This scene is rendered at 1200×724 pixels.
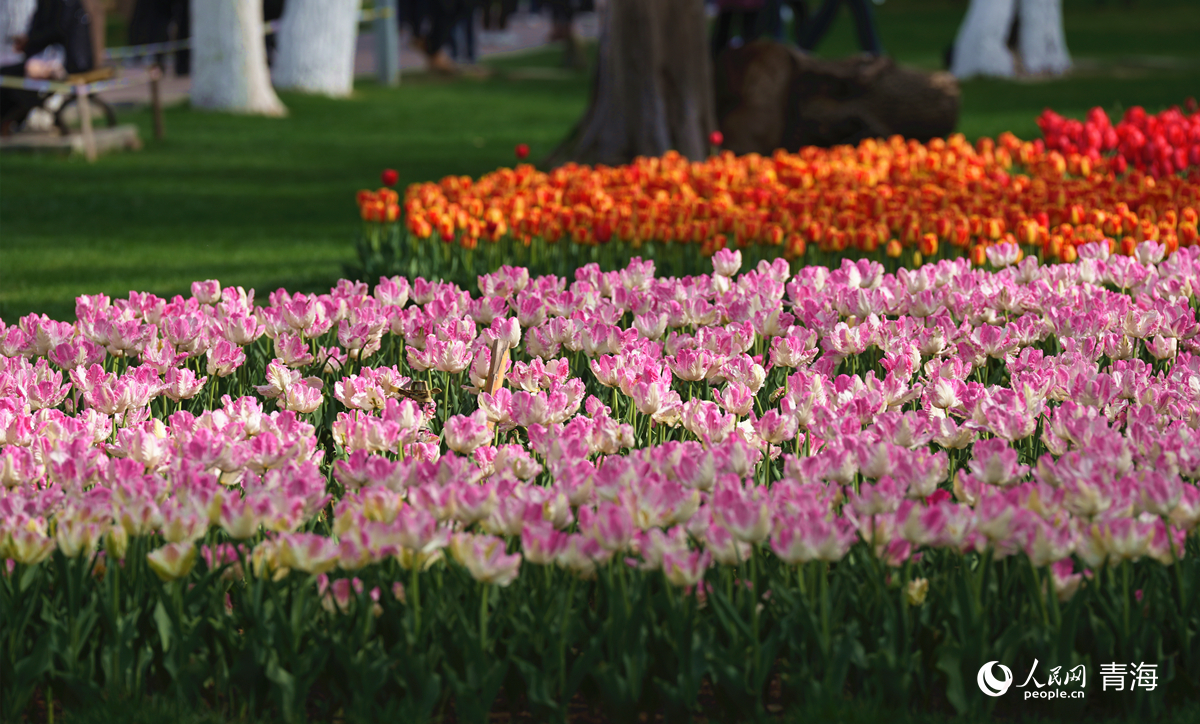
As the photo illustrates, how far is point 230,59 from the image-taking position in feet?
55.7

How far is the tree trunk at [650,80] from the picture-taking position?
1141 cm

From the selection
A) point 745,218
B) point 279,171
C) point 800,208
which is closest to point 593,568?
point 745,218

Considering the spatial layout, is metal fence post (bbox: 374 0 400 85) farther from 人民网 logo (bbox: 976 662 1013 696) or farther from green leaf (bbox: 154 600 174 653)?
人民网 logo (bbox: 976 662 1013 696)

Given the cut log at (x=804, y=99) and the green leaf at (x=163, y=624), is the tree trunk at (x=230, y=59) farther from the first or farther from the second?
the green leaf at (x=163, y=624)

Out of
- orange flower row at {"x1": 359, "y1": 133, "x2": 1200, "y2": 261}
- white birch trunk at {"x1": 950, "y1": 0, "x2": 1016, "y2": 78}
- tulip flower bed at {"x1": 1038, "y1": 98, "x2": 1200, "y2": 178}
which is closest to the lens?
orange flower row at {"x1": 359, "y1": 133, "x2": 1200, "y2": 261}

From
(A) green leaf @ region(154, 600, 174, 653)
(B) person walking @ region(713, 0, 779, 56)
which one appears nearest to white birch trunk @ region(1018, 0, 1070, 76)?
(B) person walking @ region(713, 0, 779, 56)

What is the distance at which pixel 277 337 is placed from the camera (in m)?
4.47

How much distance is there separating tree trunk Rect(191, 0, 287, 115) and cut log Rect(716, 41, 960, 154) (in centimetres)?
618

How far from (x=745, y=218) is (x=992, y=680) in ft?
13.1

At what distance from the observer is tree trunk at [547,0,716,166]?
11.4 metres

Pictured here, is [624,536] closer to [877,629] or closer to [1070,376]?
[877,629]

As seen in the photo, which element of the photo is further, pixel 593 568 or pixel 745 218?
pixel 745 218

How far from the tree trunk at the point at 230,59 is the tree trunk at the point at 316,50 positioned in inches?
85.4

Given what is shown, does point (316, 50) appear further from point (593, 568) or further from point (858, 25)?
point (593, 568)
